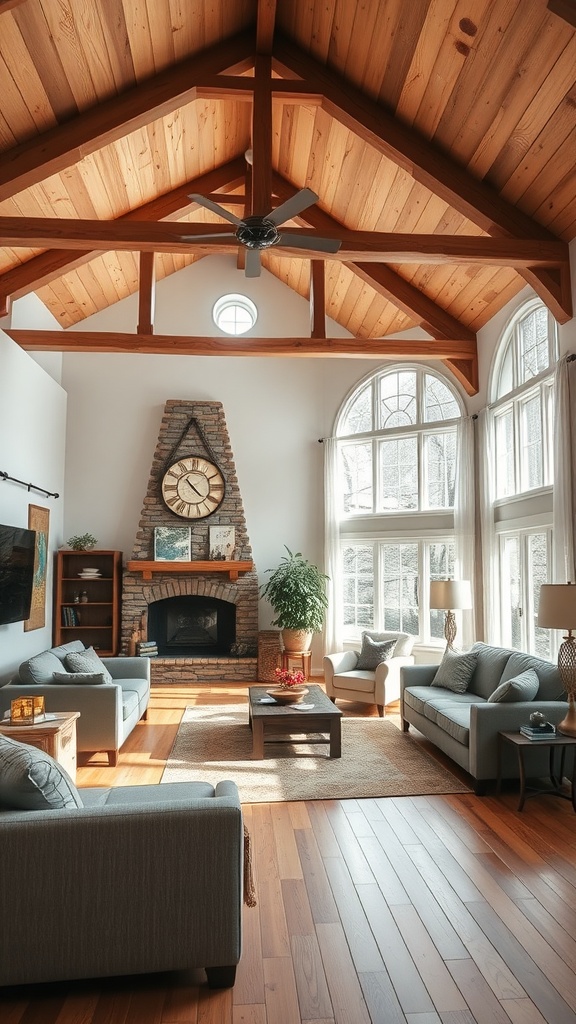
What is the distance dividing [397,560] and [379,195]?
4.46 metres

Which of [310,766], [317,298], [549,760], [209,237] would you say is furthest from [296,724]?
[317,298]

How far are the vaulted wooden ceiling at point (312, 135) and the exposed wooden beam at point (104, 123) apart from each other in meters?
0.01

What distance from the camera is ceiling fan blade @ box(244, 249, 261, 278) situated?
5.32 meters

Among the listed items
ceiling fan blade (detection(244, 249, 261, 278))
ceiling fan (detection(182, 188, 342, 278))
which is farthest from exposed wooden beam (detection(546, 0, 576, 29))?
ceiling fan blade (detection(244, 249, 261, 278))

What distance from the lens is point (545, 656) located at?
22.0 feet

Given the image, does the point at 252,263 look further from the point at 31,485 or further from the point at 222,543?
the point at 222,543

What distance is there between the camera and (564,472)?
5801 mm

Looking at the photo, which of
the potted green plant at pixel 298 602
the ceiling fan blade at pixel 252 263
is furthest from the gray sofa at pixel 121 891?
the potted green plant at pixel 298 602

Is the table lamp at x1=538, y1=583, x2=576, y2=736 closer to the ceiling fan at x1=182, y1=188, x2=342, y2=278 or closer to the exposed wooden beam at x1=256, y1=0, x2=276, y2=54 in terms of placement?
the ceiling fan at x1=182, y1=188, x2=342, y2=278

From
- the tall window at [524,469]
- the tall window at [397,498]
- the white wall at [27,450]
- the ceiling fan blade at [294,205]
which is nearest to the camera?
the ceiling fan blade at [294,205]

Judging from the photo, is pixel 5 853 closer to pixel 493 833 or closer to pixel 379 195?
pixel 493 833

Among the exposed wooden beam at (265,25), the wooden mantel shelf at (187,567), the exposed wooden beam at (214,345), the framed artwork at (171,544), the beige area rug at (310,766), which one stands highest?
the exposed wooden beam at (265,25)

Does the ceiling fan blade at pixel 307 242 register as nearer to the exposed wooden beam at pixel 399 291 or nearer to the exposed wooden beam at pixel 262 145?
the exposed wooden beam at pixel 262 145

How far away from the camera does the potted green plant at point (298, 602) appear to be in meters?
9.12
